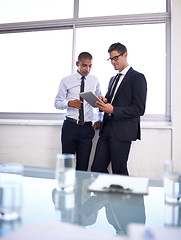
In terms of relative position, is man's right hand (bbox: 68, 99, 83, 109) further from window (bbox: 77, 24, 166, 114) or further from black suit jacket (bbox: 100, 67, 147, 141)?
window (bbox: 77, 24, 166, 114)

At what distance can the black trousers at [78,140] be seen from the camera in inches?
98.6

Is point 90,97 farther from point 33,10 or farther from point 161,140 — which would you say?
point 33,10

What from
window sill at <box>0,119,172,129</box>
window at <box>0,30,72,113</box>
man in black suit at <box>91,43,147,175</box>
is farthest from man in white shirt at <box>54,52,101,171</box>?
window at <box>0,30,72,113</box>

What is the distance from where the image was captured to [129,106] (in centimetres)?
216

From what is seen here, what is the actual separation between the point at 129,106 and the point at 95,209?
1.54 m

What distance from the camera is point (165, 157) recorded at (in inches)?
104

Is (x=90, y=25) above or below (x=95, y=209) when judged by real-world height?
above

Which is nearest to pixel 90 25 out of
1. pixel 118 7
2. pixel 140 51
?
pixel 118 7

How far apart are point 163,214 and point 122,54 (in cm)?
187

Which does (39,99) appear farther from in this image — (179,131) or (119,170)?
(179,131)

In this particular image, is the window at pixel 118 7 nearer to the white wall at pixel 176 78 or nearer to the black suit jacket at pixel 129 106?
the white wall at pixel 176 78

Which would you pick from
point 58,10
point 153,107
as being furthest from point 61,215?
point 58,10

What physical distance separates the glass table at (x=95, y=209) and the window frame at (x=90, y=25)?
2113 mm

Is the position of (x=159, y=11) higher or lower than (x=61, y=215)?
higher
